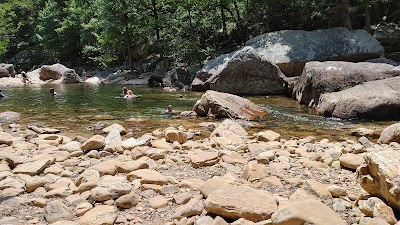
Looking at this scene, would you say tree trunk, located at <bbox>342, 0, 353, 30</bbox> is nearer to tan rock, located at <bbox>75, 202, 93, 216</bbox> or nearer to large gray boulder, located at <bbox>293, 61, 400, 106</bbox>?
large gray boulder, located at <bbox>293, 61, 400, 106</bbox>

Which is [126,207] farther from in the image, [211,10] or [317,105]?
[211,10]

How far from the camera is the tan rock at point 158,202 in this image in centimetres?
364

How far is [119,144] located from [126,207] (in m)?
2.65

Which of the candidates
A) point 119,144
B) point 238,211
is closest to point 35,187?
point 119,144

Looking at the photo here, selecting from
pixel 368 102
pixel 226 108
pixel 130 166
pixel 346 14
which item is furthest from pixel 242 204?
pixel 346 14

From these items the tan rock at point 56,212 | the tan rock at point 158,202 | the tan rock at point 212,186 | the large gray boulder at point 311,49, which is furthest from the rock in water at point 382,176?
the large gray boulder at point 311,49

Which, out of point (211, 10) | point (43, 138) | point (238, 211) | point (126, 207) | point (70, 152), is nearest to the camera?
point (238, 211)

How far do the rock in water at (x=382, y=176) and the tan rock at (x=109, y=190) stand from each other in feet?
8.29

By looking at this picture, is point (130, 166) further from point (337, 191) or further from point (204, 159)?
point (337, 191)

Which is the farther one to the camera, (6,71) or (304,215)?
(6,71)

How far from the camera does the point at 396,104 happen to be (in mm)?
10062

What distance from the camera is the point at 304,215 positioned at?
2.86m

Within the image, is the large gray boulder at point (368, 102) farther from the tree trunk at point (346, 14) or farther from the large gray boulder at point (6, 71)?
the large gray boulder at point (6, 71)

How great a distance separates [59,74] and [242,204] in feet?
99.3
